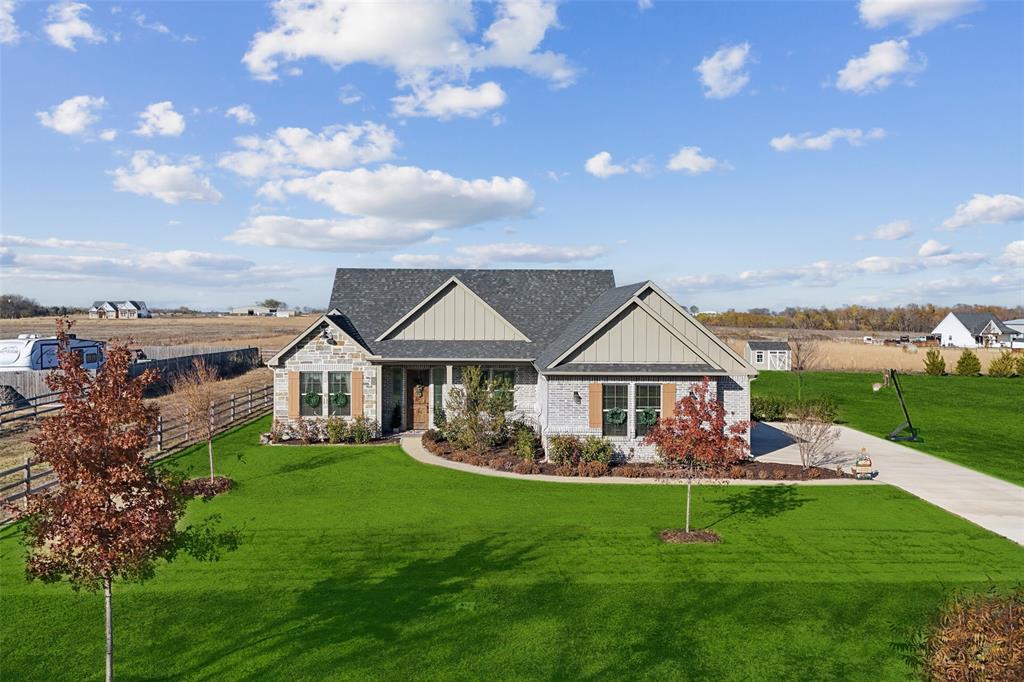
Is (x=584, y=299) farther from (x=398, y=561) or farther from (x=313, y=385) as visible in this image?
(x=398, y=561)

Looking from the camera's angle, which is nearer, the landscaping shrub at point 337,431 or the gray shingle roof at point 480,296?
the landscaping shrub at point 337,431

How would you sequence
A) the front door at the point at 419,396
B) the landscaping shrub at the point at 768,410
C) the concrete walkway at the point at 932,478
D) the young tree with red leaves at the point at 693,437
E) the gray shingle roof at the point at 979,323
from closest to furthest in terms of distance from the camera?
1. the young tree with red leaves at the point at 693,437
2. the concrete walkway at the point at 932,478
3. the front door at the point at 419,396
4. the landscaping shrub at the point at 768,410
5. the gray shingle roof at the point at 979,323

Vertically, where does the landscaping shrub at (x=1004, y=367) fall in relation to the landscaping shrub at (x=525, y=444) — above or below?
above

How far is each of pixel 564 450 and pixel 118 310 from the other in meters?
171

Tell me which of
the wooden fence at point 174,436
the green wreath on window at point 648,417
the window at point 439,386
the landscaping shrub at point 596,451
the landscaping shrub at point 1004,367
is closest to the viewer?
the wooden fence at point 174,436

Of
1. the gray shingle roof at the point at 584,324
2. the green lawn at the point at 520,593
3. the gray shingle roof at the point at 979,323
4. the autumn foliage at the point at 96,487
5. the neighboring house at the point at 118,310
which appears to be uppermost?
the neighboring house at the point at 118,310

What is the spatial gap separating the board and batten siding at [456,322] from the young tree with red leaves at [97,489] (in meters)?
17.6

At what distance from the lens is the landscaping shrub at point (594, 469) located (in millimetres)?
18984

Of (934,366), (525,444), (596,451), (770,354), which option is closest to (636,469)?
(596,451)

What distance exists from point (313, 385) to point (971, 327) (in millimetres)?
95503

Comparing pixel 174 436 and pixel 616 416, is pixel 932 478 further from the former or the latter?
pixel 174 436

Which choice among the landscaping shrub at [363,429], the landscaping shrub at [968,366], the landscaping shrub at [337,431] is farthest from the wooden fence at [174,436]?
the landscaping shrub at [968,366]

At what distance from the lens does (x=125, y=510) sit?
7.71 metres

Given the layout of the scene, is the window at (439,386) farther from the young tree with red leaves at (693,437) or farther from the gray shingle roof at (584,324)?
the young tree with red leaves at (693,437)
